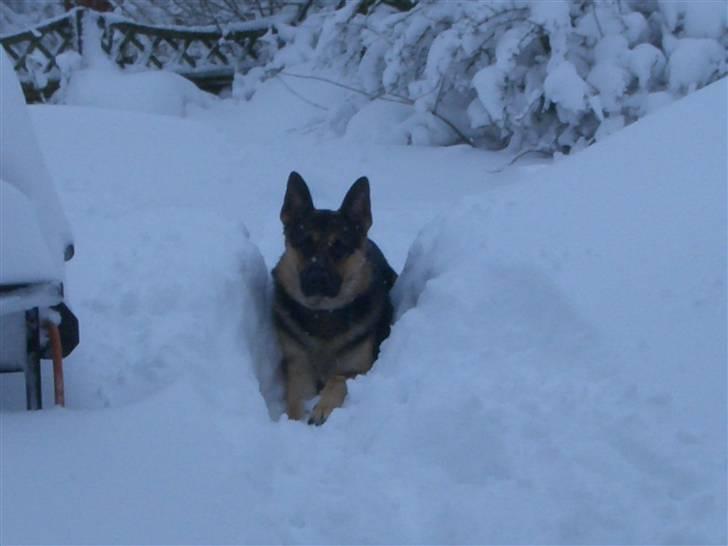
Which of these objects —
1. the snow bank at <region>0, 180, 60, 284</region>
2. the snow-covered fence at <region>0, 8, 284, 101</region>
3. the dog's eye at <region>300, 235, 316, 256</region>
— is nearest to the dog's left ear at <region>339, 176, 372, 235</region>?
the dog's eye at <region>300, 235, 316, 256</region>

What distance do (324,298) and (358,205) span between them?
23.0 inches

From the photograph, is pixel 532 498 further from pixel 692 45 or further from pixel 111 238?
pixel 692 45

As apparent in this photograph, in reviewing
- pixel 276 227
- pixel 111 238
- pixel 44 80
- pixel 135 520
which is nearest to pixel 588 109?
pixel 276 227

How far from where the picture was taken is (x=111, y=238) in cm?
514

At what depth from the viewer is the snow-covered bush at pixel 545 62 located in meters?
8.06

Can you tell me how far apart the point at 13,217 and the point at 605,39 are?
673 centimetres

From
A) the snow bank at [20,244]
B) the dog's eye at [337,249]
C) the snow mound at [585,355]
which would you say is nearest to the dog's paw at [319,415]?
the snow mound at [585,355]

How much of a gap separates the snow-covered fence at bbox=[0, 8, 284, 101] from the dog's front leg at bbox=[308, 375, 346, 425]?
994 centimetres

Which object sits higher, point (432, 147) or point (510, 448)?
point (510, 448)

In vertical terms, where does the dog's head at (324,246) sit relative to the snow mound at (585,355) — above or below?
below

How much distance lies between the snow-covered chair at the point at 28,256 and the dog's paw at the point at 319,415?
1.20m

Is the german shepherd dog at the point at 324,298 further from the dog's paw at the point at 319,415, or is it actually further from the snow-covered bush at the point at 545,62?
the snow-covered bush at the point at 545,62

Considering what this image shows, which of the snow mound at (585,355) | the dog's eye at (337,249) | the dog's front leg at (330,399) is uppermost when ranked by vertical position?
the snow mound at (585,355)

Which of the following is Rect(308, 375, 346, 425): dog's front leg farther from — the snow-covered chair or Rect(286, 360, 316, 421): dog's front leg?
the snow-covered chair
